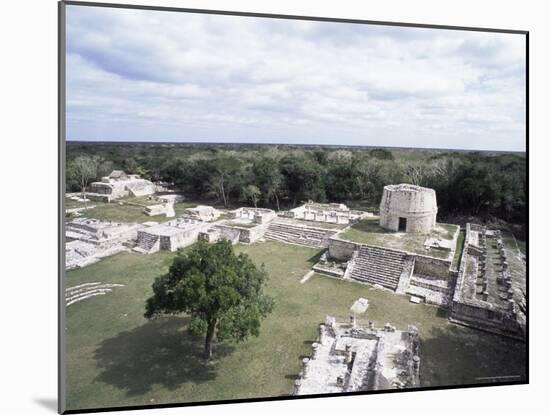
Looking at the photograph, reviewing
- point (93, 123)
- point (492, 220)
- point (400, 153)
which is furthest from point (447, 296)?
point (93, 123)

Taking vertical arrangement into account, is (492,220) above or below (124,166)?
below

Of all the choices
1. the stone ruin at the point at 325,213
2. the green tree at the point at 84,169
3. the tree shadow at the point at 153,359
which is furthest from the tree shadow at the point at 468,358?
the green tree at the point at 84,169

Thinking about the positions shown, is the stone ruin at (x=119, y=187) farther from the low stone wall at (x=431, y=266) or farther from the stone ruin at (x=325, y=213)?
the low stone wall at (x=431, y=266)

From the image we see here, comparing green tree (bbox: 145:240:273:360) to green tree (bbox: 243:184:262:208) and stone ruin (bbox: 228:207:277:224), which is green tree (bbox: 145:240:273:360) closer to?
green tree (bbox: 243:184:262:208)

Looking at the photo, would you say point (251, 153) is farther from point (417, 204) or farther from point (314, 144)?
point (417, 204)

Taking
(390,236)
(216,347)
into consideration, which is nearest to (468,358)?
(390,236)

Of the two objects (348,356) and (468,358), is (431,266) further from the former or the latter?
(348,356)
